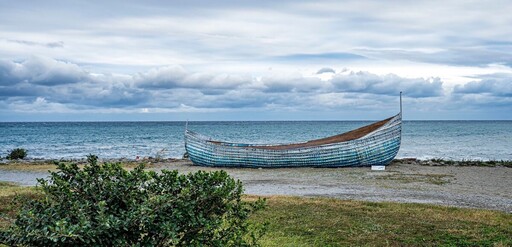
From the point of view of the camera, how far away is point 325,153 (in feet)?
80.0

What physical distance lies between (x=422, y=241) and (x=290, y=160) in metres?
16.2

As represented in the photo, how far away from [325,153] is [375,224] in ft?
48.2

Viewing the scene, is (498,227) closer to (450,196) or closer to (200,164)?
(450,196)

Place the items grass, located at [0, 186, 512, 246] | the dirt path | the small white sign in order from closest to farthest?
1. grass, located at [0, 186, 512, 246]
2. the dirt path
3. the small white sign

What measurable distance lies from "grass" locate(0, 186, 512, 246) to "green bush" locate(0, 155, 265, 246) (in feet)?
12.3

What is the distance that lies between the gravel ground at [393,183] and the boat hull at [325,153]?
634mm

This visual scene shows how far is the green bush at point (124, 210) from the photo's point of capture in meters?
4.07

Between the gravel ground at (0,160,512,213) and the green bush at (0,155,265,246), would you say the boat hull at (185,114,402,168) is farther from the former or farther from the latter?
the green bush at (0,155,265,246)

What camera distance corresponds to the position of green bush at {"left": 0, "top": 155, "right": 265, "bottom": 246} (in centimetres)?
407

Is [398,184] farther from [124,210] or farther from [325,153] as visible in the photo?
[124,210]

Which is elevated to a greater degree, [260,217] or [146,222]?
[146,222]

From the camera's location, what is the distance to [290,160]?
24703 mm

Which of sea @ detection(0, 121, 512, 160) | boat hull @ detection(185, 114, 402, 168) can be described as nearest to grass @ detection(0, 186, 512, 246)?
boat hull @ detection(185, 114, 402, 168)

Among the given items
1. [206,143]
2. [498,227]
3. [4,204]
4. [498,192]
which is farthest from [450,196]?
[206,143]
